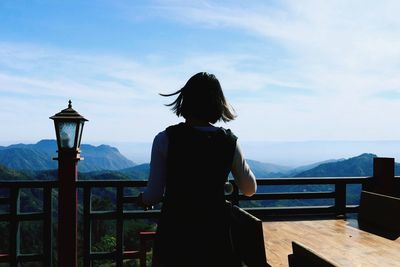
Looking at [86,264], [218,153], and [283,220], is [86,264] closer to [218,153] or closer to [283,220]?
[283,220]

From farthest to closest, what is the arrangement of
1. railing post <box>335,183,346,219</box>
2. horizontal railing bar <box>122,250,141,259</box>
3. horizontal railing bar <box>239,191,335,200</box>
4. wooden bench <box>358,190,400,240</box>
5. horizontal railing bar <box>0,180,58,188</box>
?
1. railing post <box>335,183,346,219</box>
2. horizontal railing bar <box>239,191,335,200</box>
3. horizontal railing bar <box>122,250,141,259</box>
4. horizontal railing bar <box>0,180,58,188</box>
5. wooden bench <box>358,190,400,240</box>

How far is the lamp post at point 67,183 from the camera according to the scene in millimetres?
4941

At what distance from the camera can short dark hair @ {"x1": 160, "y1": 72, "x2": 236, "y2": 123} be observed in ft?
7.30

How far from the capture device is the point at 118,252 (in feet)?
16.6

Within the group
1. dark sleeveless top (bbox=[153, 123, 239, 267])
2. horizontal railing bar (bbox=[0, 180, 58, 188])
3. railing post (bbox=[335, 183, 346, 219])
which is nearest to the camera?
dark sleeveless top (bbox=[153, 123, 239, 267])

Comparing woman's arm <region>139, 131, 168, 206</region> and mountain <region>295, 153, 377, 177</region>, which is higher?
woman's arm <region>139, 131, 168, 206</region>

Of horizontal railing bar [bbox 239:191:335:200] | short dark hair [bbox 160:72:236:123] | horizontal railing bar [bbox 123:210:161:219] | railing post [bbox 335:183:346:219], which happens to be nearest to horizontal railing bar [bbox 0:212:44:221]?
horizontal railing bar [bbox 123:210:161:219]

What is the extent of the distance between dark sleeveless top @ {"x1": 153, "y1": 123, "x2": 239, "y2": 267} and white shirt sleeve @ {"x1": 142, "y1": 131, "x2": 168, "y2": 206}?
25 millimetres

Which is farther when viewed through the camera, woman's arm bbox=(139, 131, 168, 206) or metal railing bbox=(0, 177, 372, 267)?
metal railing bbox=(0, 177, 372, 267)

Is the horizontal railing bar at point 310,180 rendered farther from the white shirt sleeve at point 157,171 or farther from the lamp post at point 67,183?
the white shirt sleeve at point 157,171

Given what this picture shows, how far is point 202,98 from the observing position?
223cm

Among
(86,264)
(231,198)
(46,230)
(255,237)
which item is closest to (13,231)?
(46,230)

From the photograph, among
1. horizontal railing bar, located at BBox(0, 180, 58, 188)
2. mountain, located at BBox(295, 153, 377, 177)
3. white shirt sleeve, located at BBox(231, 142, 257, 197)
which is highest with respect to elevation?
white shirt sleeve, located at BBox(231, 142, 257, 197)

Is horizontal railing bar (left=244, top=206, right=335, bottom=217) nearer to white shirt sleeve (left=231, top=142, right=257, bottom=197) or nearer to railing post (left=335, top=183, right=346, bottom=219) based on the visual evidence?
railing post (left=335, top=183, right=346, bottom=219)
